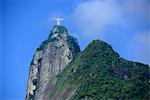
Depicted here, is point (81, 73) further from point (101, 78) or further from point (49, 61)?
point (49, 61)

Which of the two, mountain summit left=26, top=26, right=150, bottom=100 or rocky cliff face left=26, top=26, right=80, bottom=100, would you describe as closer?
mountain summit left=26, top=26, right=150, bottom=100

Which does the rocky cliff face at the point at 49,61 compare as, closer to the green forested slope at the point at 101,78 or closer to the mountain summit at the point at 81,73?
the mountain summit at the point at 81,73

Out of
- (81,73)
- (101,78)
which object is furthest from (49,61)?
(101,78)

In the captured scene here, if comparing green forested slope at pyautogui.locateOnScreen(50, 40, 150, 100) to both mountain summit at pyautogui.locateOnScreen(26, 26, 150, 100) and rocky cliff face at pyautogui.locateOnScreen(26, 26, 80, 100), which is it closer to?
mountain summit at pyautogui.locateOnScreen(26, 26, 150, 100)

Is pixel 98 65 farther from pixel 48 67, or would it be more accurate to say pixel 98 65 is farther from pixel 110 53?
pixel 48 67

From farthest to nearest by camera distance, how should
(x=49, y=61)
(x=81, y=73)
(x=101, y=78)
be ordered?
(x=49, y=61) < (x=81, y=73) < (x=101, y=78)

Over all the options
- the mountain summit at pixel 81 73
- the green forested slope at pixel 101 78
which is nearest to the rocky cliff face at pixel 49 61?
the mountain summit at pixel 81 73

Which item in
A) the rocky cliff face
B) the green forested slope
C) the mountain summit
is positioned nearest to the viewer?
the green forested slope

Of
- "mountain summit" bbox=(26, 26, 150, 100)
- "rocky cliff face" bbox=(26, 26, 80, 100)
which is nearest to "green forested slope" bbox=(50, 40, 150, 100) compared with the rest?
"mountain summit" bbox=(26, 26, 150, 100)
